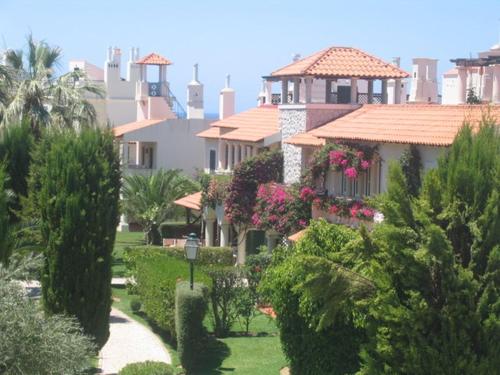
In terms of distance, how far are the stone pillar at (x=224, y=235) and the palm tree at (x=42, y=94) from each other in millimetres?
8080

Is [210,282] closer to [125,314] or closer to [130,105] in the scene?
[125,314]

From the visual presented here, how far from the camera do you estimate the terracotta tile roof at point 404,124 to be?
91.5 ft

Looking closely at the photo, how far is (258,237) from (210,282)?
13.4m

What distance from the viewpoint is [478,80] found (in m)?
47.6

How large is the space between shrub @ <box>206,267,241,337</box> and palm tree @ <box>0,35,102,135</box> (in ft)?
31.3

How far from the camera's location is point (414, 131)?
95.6 feet

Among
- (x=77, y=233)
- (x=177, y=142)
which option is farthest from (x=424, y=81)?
(x=77, y=233)

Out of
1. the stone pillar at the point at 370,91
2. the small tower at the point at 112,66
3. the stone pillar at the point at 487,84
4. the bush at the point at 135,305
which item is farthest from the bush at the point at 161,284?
the small tower at the point at 112,66

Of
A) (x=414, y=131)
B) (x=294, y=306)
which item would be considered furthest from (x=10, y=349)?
(x=414, y=131)

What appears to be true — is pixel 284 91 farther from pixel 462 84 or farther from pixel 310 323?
pixel 310 323

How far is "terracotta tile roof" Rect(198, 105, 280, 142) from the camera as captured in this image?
137 ft

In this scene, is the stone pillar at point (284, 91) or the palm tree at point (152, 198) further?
the palm tree at point (152, 198)

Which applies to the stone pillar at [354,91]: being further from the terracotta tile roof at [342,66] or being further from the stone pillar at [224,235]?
the stone pillar at [224,235]

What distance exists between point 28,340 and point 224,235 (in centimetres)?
2855
